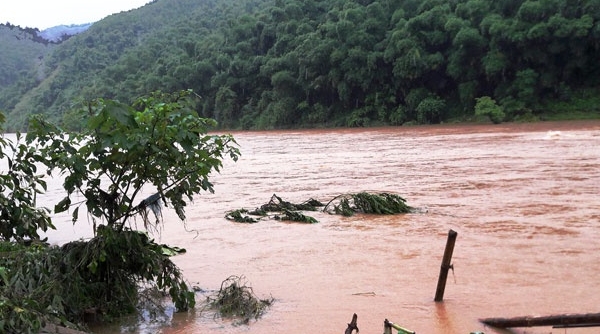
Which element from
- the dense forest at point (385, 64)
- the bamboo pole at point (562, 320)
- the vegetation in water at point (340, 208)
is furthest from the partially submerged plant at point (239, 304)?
the dense forest at point (385, 64)

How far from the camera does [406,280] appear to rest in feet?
→ 20.6

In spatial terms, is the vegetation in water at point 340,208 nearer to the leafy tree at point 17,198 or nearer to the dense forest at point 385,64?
the leafy tree at point 17,198

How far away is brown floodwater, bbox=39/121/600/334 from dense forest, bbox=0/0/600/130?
17.0m

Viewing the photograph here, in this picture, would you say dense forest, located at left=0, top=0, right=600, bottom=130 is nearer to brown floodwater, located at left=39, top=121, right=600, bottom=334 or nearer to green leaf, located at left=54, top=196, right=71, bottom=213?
brown floodwater, located at left=39, top=121, right=600, bottom=334

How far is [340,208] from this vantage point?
10.7 metres

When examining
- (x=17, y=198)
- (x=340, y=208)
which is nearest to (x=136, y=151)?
(x=17, y=198)

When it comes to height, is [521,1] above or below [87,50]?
below

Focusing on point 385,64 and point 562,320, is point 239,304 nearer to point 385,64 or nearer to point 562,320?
point 562,320

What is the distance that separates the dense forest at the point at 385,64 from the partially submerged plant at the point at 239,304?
69.4 feet

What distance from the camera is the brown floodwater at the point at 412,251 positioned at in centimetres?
532

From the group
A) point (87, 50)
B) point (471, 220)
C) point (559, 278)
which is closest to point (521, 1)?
point (471, 220)

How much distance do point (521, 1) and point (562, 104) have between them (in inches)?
290

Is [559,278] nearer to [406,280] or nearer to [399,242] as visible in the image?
[406,280]

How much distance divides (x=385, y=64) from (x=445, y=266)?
41.4m
